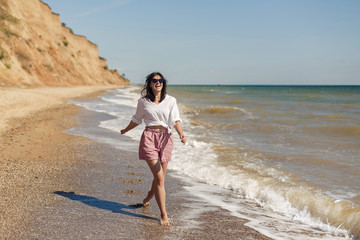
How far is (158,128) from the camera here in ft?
13.8

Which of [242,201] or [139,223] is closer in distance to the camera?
[139,223]

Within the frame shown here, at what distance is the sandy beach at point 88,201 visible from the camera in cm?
384

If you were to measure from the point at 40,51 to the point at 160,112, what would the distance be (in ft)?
153

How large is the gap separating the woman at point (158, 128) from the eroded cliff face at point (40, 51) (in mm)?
25841

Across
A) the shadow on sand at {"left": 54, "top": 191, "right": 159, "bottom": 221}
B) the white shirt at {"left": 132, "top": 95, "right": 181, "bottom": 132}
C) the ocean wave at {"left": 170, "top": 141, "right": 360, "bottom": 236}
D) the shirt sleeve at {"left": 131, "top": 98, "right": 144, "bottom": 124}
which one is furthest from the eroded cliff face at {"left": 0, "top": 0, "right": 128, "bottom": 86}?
the white shirt at {"left": 132, "top": 95, "right": 181, "bottom": 132}

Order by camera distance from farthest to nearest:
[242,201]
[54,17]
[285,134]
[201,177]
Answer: [54,17]
[285,134]
[201,177]
[242,201]

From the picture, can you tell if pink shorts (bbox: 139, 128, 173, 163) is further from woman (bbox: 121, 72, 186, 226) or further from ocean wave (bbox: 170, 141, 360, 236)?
ocean wave (bbox: 170, 141, 360, 236)

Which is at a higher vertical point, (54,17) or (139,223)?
(54,17)

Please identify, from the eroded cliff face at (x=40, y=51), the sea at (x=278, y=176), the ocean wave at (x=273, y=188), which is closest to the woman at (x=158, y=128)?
the sea at (x=278, y=176)

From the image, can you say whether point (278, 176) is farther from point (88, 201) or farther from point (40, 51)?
point (40, 51)

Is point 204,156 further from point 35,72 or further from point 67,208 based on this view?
point 35,72

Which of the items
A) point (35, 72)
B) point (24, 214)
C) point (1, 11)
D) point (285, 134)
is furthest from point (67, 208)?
point (1, 11)

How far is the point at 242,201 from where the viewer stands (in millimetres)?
5363

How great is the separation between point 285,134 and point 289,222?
8872 mm
